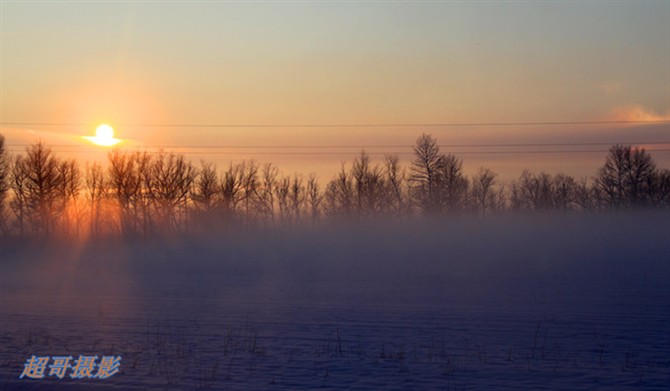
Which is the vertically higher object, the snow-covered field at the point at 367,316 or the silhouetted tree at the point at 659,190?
the silhouetted tree at the point at 659,190

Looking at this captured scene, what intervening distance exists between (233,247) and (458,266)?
2360cm

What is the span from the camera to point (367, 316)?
20.1 metres

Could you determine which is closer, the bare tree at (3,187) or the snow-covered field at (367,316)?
the snow-covered field at (367,316)

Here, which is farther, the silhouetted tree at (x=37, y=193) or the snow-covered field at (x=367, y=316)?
the silhouetted tree at (x=37, y=193)

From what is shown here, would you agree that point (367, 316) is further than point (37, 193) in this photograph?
No

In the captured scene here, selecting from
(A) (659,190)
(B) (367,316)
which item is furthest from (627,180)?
(B) (367,316)

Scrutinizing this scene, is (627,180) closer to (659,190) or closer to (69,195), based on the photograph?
(659,190)

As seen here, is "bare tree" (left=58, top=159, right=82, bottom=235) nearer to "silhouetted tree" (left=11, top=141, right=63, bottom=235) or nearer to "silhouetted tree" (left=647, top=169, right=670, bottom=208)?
"silhouetted tree" (left=11, top=141, right=63, bottom=235)

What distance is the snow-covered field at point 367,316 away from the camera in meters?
11.9

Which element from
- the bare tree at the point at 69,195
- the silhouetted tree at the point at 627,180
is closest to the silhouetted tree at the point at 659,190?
the silhouetted tree at the point at 627,180

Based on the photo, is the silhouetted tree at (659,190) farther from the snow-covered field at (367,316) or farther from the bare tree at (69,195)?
the bare tree at (69,195)

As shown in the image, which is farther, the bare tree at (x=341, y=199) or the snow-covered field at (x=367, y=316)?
the bare tree at (x=341, y=199)

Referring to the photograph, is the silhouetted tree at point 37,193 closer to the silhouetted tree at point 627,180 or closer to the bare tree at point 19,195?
the bare tree at point 19,195

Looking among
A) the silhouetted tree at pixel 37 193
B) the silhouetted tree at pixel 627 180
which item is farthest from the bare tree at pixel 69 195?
the silhouetted tree at pixel 627 180
